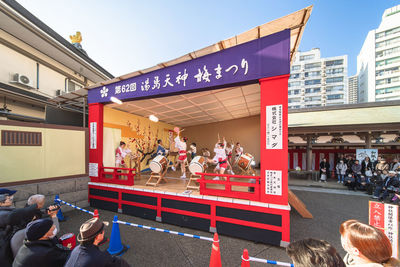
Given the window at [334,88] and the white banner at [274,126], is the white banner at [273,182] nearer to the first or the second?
the white banner at [274,126]

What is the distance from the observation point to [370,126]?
311 inches

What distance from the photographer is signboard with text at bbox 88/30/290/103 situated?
3373 mm

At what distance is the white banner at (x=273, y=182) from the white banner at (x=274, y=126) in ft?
1.93

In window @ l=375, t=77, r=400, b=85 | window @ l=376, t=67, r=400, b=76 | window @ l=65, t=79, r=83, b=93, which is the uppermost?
window @ l=376, t=67, r=400, b=76

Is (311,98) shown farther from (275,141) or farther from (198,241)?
(198,241)

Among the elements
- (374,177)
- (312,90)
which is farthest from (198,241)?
(312,90)

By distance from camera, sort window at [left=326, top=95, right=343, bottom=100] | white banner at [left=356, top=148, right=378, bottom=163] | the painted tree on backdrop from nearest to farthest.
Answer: white banner at [left=356, top=148, right=378, bottom=163] → the painted tree on backdrop → window at [left=326, top=95, right=343, bottom=100]

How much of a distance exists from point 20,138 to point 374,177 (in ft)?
49.5

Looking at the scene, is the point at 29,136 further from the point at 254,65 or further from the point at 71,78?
the point at 254,65

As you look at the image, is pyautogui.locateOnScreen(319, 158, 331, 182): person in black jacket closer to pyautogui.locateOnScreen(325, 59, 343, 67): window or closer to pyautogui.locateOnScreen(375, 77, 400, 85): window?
pyautogui.locateOnScreen(375, 77, 400, 85): window

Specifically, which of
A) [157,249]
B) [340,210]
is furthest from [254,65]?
[340,210]

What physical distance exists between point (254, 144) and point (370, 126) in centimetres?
619

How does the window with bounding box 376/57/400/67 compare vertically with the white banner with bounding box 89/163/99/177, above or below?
above

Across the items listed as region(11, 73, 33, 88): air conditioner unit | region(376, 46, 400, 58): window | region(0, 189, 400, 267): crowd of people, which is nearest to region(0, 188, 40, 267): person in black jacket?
region(0, 189, 400, 267): crowd of people
